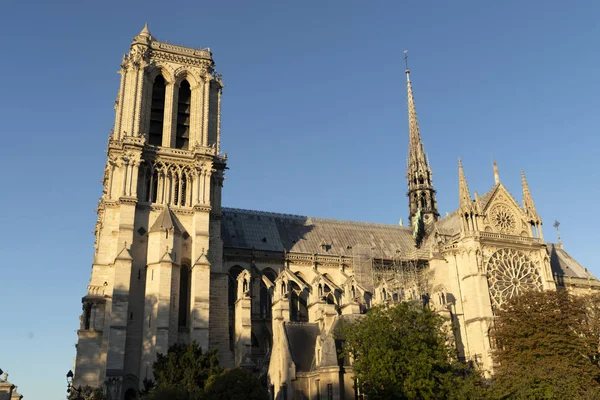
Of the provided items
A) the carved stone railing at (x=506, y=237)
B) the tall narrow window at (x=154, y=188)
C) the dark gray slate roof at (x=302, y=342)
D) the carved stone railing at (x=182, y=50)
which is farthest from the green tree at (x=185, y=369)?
the carved stone railing at (x=506, y=237)

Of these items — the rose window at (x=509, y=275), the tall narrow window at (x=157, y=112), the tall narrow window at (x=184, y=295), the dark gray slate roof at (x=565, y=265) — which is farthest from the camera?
the dark gray slate roof at (x=565, y=265)

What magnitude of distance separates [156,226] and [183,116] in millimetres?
12629

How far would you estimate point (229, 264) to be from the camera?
50031 mm

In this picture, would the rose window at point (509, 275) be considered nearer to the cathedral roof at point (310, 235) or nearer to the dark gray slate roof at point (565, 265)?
the cathedral roof at point (310, 235)

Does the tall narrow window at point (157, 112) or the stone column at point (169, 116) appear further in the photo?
the tall narrow window at point (157, 112)

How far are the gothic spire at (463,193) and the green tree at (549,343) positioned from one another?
374 inches

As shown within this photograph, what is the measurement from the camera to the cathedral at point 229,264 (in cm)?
3962

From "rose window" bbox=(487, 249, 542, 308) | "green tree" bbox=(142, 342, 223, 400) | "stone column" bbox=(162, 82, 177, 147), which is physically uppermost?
"stone column" bbox=(162, 82, 177, 147)

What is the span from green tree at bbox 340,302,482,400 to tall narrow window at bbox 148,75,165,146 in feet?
80.7

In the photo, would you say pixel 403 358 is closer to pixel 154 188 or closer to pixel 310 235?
pixel 154 188

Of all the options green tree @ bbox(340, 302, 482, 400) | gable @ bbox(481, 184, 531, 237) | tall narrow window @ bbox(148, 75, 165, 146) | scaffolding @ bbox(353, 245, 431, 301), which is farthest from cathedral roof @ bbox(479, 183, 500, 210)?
tall narrow window @ bbox(148, 75, 165, 146)

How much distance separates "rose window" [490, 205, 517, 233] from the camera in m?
53.8

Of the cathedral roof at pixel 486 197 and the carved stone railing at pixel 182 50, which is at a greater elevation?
the carved stone railing at pixel 182 50

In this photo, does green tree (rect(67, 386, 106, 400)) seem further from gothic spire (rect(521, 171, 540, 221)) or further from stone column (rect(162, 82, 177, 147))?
gothic spire (rect(521, 171, 540, 221))
